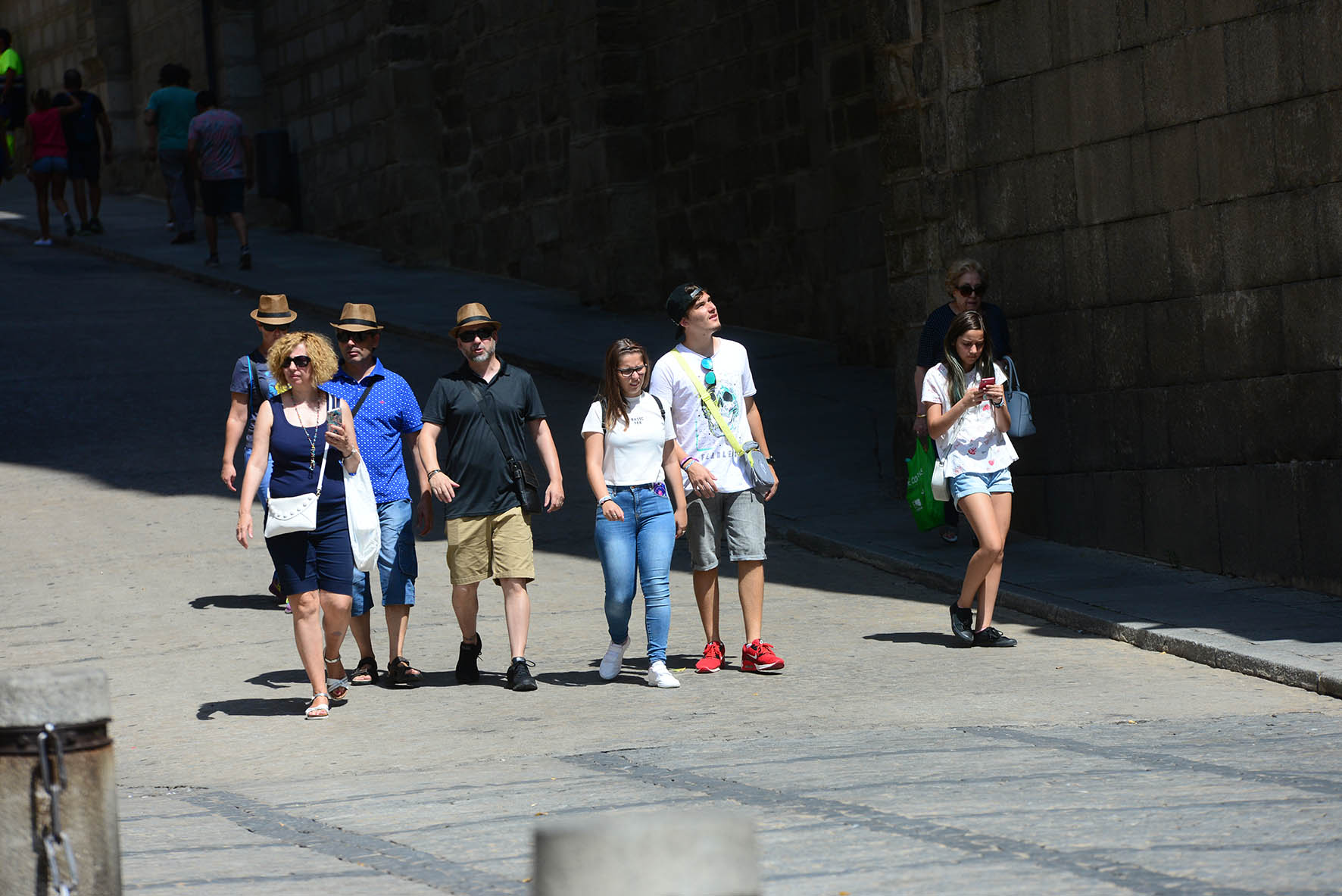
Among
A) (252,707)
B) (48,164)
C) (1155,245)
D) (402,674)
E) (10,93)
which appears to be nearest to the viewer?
(252,707)

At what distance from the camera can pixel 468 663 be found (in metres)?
8.59

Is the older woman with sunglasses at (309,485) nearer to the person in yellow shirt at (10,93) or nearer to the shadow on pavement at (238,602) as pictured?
the shadow on pavement at (238,602)

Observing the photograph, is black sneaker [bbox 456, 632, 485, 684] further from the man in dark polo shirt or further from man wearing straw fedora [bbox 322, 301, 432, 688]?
man wearing straw fedora [bbox 322, 301, 432, 688]

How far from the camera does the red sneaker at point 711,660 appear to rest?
871 centimetres

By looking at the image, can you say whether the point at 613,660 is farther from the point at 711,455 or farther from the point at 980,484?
the point at 980,484

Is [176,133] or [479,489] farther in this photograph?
[176,133]

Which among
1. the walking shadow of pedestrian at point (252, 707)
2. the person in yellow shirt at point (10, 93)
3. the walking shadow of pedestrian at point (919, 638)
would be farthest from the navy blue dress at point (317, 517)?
the person in yellow shirt at point (10, 93)

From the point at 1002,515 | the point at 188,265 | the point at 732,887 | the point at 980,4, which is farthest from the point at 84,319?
the point at 732,887

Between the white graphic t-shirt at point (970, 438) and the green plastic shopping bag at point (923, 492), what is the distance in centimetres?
42

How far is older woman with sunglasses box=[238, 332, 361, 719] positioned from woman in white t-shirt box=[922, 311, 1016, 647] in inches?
116

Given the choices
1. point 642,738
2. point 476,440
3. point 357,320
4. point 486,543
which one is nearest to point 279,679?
point 486,543

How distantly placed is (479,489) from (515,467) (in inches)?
7.5

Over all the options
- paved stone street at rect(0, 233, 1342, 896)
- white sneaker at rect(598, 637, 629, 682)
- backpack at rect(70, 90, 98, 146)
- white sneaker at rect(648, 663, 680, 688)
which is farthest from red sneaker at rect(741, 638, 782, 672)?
backpack at rect(70, 90, 98, 146)

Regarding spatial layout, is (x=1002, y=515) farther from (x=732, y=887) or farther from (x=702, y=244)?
(x=702, y=244)
